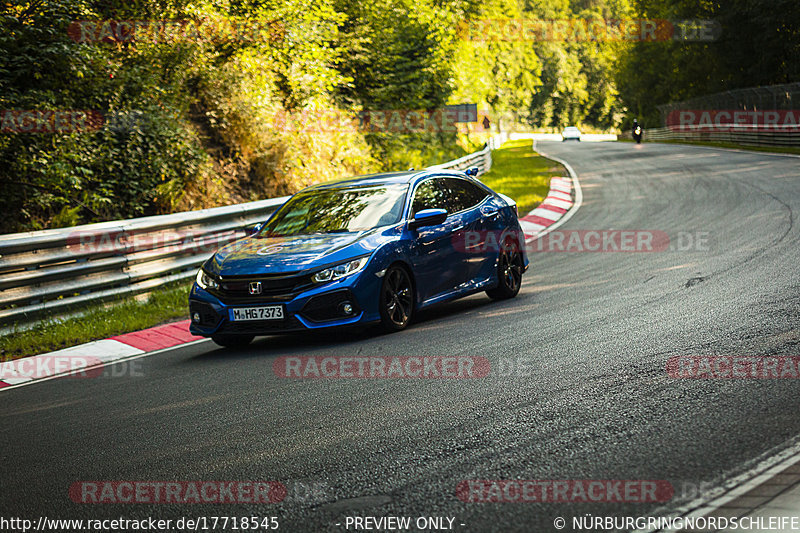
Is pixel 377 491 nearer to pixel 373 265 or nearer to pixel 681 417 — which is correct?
pixel 681 417

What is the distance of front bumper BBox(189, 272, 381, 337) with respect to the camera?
25.6 feet

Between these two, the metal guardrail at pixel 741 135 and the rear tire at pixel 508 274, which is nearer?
the rear tire at pixel 508 274

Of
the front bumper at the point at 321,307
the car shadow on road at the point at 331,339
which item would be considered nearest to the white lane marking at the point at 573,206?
the car shadow on road at the point at 331,339

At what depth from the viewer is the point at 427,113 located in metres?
31.0

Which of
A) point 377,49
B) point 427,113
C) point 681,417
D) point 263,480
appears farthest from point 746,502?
point 427,113

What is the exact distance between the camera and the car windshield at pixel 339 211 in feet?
28.8

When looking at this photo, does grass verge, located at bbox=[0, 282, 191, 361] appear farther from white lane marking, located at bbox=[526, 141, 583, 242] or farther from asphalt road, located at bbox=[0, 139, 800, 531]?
white lane marking, located at bbox=[526, 141, 583, 242]

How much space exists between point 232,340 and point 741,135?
35.0m

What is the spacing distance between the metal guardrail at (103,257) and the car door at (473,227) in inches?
160

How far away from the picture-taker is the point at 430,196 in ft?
30.8

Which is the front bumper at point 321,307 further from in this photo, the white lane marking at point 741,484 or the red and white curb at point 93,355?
the white lane marking at point 741,484

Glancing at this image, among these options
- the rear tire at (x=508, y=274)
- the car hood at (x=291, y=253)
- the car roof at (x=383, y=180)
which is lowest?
the rear tire at (x=508, y=274)

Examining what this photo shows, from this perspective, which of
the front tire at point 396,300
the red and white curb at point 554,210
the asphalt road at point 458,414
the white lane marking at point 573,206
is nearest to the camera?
the asphalt road at point 458,414

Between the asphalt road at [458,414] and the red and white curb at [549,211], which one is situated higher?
the asphalt road at [458,414]
